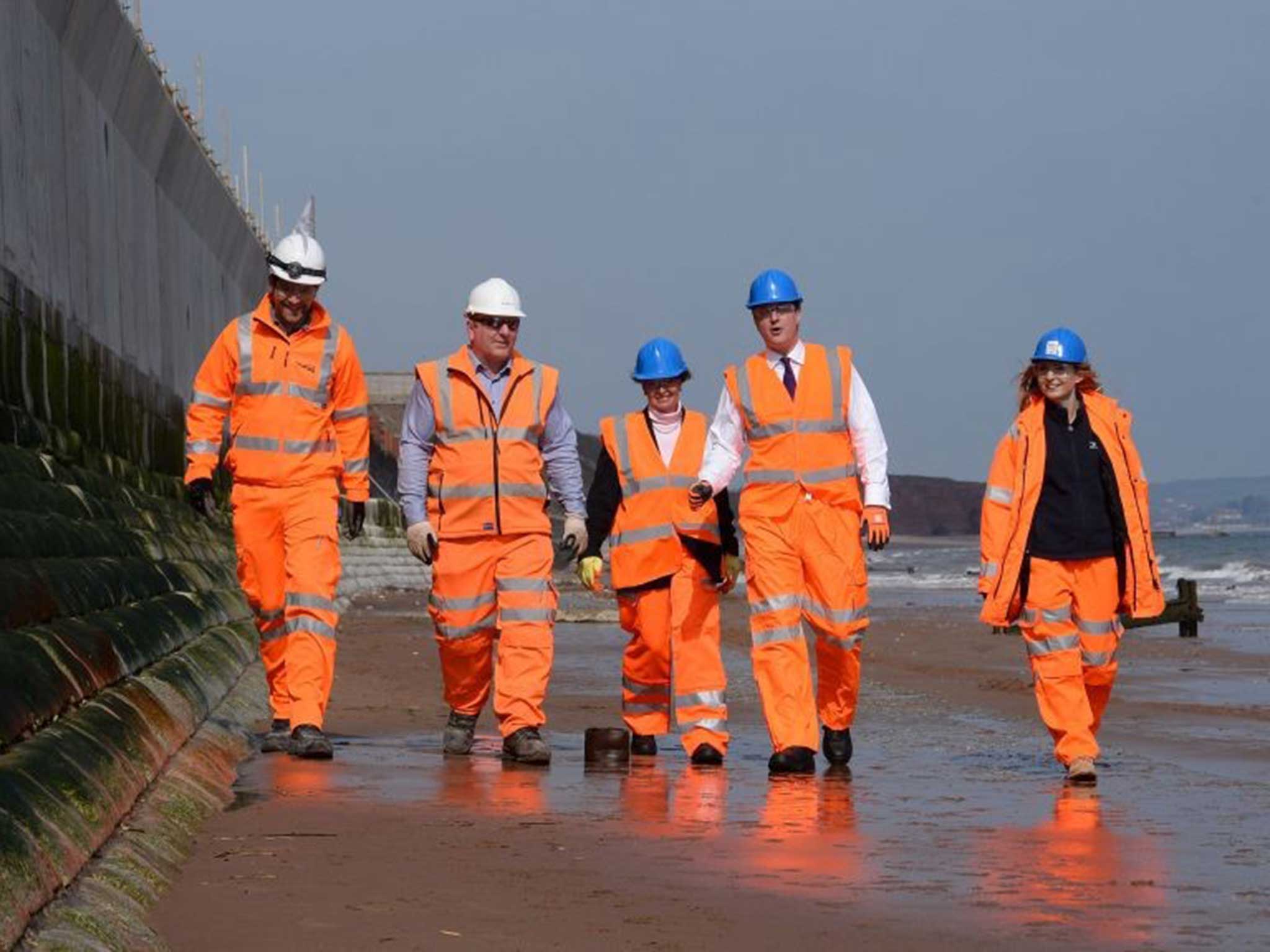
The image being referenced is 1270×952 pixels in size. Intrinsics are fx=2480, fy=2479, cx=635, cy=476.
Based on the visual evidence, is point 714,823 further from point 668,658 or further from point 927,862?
point 668,658

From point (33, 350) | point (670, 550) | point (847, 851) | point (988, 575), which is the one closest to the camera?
point (847, 851)

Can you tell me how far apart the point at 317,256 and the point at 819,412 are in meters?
2.09

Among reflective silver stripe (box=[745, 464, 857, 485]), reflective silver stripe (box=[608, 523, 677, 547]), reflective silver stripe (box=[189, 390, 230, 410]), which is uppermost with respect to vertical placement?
reflective silver stripe (box=[189, 390, 230, 410])

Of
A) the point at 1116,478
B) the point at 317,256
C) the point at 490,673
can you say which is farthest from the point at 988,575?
the point at 317,256

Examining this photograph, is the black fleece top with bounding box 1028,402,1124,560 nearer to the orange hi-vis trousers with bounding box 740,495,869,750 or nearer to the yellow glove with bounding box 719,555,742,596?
the orange hi-vis trousers with bounding box 740,495,869,750

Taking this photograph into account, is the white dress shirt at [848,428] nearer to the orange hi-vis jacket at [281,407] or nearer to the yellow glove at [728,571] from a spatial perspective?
the yellow glove at [728,571]

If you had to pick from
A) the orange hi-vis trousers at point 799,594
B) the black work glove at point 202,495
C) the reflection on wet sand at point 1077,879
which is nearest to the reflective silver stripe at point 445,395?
the black work glove at point 202,495

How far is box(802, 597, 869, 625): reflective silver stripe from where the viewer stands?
9.72 metres

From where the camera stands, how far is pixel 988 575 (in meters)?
9.75

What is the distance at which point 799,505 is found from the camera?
32.0 feet

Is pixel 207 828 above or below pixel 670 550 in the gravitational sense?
below

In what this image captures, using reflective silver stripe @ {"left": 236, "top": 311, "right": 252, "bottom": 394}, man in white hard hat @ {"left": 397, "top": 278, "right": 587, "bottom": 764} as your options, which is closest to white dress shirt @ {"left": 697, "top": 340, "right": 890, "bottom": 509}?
man in white hard hat @ {"left": 397, "top": 278, "right": 587, "bottom": 764}

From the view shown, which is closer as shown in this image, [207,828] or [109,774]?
[109,774]

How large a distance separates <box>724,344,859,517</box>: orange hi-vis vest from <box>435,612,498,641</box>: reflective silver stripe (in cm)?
110
